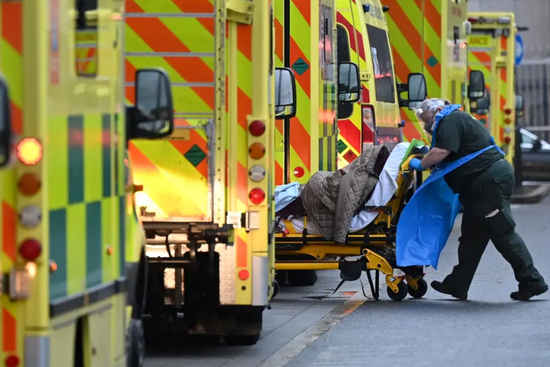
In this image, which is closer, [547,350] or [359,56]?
[547,350]

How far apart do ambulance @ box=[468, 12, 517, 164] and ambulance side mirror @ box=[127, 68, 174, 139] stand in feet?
63.0

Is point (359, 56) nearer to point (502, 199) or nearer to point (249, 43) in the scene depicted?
point (502, 199)

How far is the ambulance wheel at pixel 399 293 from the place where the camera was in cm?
1176

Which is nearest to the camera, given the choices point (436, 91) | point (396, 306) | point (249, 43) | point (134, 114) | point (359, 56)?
point (134, 114)

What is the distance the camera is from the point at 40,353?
5.48m

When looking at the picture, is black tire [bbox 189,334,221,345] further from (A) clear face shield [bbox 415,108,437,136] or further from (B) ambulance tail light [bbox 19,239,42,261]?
(B) ambulance tail light [bbox 19,239,42,261]

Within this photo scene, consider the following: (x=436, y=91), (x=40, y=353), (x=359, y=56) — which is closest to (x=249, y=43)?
(x=40, y=353)

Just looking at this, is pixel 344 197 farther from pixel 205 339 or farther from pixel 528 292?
pixel 205 339

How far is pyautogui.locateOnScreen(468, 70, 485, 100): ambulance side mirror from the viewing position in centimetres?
2092

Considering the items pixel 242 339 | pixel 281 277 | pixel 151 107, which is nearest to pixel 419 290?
pixel 281 277

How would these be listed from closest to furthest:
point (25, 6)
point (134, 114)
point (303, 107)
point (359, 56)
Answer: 1. point (25, 6)
2. point (134, 114)
3. point (303, 107)
4. point (359, 56)

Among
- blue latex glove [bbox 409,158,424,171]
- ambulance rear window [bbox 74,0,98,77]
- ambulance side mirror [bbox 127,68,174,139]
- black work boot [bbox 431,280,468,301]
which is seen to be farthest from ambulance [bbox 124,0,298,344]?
black work boot [bbox 431,280,468,301]

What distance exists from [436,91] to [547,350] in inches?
356

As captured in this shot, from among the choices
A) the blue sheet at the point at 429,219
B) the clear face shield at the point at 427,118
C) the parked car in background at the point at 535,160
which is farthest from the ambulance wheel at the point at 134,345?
the parked car in background at the point at 535,160
